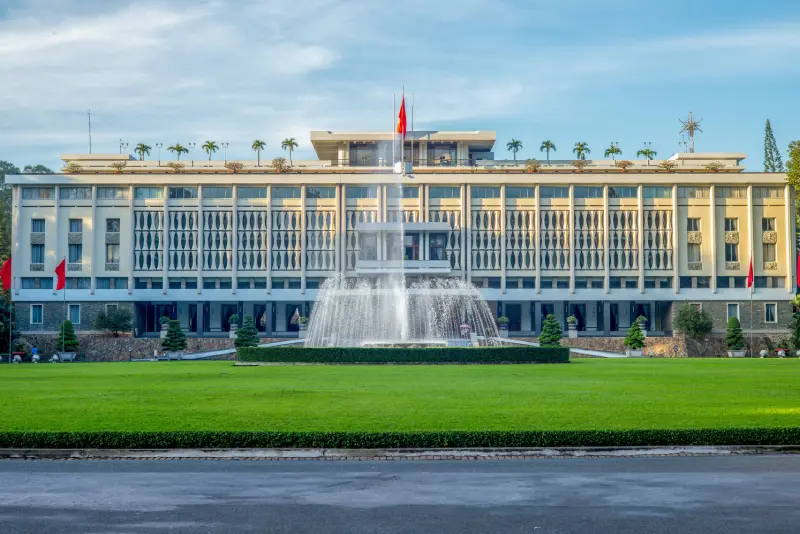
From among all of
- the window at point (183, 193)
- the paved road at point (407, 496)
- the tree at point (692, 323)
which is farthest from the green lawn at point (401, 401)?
the window at point (183, 193)

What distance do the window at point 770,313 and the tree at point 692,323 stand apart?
842cm

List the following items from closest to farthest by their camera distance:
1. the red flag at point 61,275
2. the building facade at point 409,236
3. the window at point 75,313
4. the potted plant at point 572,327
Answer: the red flag at point 61,275 < the potted plant at point 572,327 < the window at point 75,313 < the building facade at point 409,236

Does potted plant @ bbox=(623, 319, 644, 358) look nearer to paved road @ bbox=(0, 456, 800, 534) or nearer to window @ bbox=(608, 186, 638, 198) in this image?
window @ bbox=(608, 186, 638, 198)

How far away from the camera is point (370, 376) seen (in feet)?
123

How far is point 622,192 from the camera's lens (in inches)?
3794

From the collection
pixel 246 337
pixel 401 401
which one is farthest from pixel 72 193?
pixel 401 401

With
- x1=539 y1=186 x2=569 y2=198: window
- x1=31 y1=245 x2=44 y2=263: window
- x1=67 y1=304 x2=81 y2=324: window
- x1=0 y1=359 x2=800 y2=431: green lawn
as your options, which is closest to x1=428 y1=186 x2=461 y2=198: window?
x1=539 y1=186 x2=569 y2=198: window

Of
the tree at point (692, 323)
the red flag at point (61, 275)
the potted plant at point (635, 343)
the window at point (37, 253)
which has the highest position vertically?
the window at point (37, 253)

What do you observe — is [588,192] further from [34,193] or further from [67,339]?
[34,193]

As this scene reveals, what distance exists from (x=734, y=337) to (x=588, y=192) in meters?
21.5

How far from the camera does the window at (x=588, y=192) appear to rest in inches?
3794

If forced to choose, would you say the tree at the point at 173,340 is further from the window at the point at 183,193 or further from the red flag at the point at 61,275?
the window at the point at 183,193

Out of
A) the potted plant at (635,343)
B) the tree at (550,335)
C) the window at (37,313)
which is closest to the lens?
the tree at (550,335)

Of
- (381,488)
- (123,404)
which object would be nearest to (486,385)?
(123,404)
